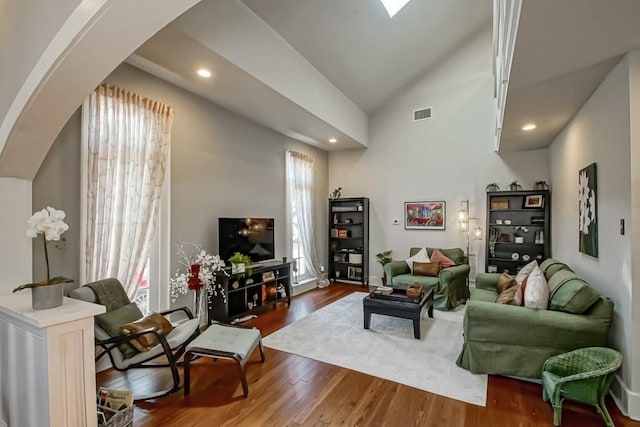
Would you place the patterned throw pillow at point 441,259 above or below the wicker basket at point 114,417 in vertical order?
above

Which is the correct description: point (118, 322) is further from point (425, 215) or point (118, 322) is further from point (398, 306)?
point (425, 215)

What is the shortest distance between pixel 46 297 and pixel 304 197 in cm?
476

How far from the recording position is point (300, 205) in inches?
243

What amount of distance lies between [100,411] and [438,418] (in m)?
2.30

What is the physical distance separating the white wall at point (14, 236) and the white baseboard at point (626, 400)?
4.39 metres

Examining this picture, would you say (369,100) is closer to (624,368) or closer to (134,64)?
(134,64)

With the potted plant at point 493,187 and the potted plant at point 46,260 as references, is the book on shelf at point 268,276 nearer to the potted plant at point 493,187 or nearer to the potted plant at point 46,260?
the potted plant at point 46,260

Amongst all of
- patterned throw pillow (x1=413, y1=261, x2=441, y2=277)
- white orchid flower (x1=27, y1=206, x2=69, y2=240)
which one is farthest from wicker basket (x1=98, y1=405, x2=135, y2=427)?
patterned throw pillow (x1=413, y1=261, x2=441, y2=277)

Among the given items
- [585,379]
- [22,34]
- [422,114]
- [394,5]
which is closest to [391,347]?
[585,379]

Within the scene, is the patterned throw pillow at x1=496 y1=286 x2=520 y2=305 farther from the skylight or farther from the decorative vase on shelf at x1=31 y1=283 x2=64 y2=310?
the skylight

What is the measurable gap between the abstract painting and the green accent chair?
1064mm

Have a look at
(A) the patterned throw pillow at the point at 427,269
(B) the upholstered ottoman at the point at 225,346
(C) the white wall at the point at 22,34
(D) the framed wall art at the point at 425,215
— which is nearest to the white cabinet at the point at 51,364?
(B) the upholstered ottoman at the point at 225,346

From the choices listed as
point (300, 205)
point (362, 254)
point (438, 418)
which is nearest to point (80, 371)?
point (438, 418)

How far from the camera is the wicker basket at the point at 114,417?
1879mm
